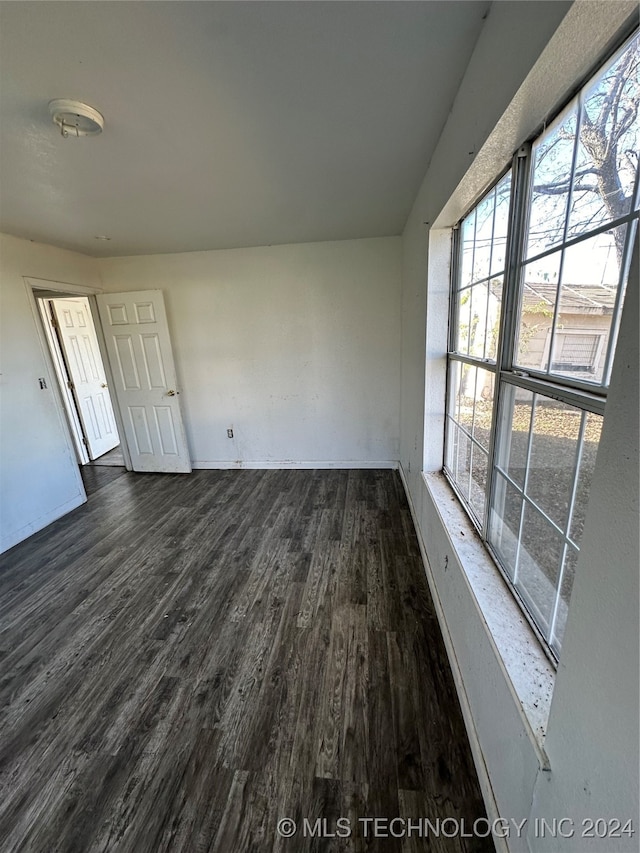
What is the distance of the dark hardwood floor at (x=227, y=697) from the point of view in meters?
1.06

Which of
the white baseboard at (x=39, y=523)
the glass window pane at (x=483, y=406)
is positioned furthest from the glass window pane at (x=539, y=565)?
the white baseboard at (x=39, y=523)

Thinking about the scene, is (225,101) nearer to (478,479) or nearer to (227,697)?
(478,479)

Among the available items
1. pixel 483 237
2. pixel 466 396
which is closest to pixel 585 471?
pixel 466 396

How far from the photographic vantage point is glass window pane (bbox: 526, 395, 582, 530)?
0.86 meters

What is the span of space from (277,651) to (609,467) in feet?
5.36

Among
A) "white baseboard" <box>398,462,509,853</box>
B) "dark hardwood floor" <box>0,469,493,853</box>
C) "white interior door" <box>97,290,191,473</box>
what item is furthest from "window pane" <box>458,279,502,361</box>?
"white interior door" <box>97,290,191,473</box>

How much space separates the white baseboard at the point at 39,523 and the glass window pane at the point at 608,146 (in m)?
3.89

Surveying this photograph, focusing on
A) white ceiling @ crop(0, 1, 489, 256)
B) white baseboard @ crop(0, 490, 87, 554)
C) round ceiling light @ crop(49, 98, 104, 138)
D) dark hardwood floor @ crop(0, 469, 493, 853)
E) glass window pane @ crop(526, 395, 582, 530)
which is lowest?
dark hardwood floor @ crop(0, 469, 493, 853)

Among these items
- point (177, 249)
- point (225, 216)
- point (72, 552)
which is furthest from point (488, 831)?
point (177, 249)

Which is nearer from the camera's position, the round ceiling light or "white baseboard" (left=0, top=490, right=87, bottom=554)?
the round ceiling light

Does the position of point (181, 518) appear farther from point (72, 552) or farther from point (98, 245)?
point (98, 245)

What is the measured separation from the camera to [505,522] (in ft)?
4.14

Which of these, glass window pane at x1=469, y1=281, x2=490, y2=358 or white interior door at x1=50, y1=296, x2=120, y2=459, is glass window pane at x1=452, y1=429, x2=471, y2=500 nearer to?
glass window pane at x1=469, y1=281, x2=490, y2=358

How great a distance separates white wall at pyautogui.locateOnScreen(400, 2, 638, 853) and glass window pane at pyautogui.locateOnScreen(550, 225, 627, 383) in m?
0.29
